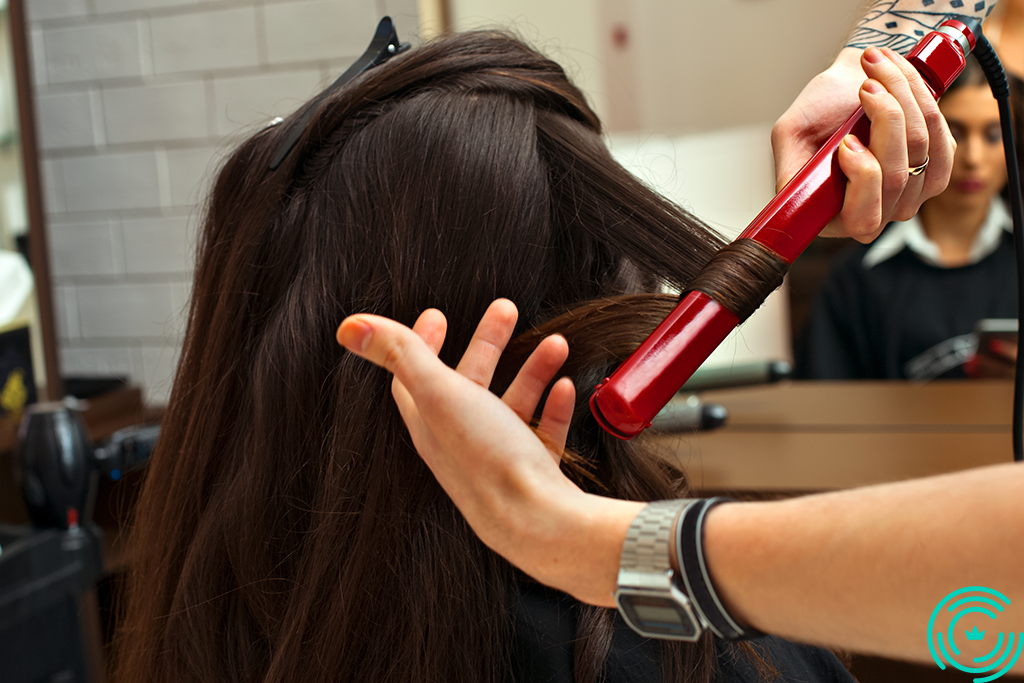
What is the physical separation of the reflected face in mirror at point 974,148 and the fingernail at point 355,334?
1.68 metres

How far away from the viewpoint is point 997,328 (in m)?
1.43

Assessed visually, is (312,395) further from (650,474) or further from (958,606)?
(958,606)

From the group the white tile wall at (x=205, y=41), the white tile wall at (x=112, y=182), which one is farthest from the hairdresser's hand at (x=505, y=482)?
the white tile wall at (x=112, y=182)

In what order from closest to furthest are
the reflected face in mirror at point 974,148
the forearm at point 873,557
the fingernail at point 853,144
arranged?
the forearm at point 873,557 < the fingernail at point 853,144 < the reflected face in mirror at point 974,148

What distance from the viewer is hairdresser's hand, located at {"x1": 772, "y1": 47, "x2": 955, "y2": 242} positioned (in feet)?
1.55

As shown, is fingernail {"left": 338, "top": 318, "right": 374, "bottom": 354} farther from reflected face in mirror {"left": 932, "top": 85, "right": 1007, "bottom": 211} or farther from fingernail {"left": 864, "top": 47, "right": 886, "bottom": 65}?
reflected face in mirror {"left": 932, "top": 85, "right": 1007, "bottom": 211}

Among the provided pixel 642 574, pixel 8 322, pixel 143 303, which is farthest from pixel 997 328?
pixel 143 303

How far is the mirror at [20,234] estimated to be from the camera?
1.15 meters

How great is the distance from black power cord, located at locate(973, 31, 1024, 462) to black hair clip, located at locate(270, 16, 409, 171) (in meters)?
0.42

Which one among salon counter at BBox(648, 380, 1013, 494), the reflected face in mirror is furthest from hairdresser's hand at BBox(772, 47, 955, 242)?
the reflected face in mirror

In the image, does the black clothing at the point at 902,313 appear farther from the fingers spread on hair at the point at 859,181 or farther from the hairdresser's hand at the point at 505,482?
the hairdresser's hand at the point at 505,482

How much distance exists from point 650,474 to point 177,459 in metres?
0.36

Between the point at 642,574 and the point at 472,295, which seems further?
the point at 472,295

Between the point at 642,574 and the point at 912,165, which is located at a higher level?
the point at 912,165
